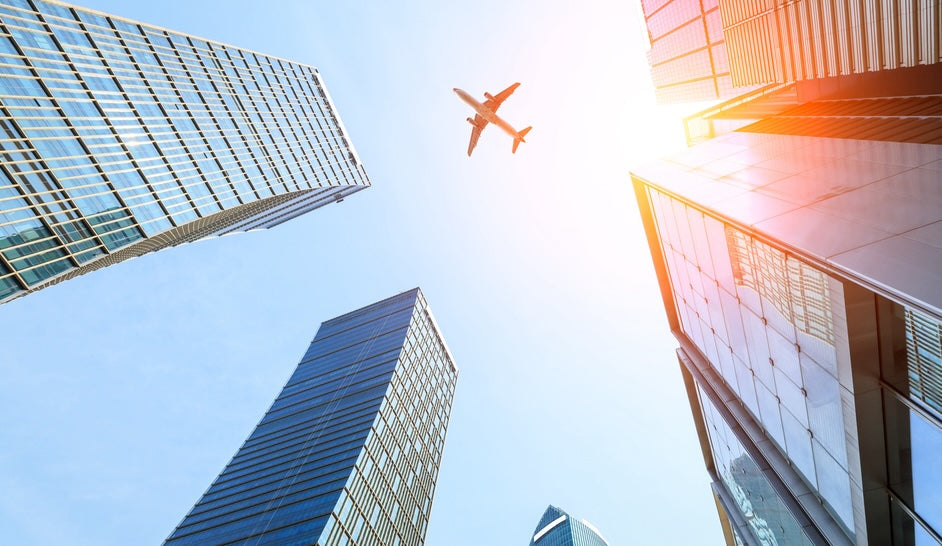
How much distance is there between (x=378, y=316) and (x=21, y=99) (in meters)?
81.2

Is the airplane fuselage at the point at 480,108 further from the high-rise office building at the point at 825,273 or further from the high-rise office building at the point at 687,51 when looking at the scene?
the high-rise office building at the point at 825,273

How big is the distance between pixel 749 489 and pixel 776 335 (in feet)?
45.3

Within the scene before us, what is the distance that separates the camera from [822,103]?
23484 millimetres

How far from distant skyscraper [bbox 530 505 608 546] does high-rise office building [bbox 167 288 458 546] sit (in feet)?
237

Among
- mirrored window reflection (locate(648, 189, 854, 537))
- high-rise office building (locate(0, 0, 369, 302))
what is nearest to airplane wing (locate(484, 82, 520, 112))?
mirrored window reflection (locate(648, 189, 854, 537))

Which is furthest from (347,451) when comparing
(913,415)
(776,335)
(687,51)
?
(913,415)

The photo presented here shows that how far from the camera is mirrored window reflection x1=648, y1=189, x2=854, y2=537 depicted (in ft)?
34.9

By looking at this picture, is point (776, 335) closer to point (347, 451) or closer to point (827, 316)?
point (827, 316)

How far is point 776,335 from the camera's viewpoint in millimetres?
12812

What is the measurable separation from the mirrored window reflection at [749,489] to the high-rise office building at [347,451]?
1739 inches

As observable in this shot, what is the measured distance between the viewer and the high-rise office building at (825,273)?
28.8 feet

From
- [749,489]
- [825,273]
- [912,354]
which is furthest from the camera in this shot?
[749,489]

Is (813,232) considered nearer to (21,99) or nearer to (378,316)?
(21,99)

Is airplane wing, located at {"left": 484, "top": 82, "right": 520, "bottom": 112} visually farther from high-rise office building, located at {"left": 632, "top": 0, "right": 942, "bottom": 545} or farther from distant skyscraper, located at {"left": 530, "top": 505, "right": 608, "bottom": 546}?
distant skyscraper, located at {"left": 530, "top": 505, "right": 608, "bottom": 546}
